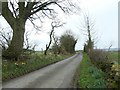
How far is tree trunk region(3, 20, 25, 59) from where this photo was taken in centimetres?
2084

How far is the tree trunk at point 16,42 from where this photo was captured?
2084 centimetres

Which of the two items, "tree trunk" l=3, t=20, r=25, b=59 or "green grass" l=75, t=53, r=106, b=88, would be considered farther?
"tree trunk" l=3, t=20, r=25, b=59

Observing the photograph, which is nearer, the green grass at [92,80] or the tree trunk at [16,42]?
the green grass at [92,80]

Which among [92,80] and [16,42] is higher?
[16,42]

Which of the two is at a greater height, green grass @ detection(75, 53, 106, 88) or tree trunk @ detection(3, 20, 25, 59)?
tree trunk @ detection(3, 20, 25, 59)

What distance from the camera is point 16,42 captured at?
72.0 feet

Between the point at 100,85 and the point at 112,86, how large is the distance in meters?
0.62

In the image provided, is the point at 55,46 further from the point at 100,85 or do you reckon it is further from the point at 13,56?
the point at 100,85

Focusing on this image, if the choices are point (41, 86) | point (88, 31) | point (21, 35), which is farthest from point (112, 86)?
point (88, 31)

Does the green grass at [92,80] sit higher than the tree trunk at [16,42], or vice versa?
the tree trunk at [16,42]

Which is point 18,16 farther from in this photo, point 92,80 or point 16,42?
point 92,80

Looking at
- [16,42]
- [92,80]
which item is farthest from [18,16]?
[92,80]

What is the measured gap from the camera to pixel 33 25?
26656 mm

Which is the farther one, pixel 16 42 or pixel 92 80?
pixel 16 42
